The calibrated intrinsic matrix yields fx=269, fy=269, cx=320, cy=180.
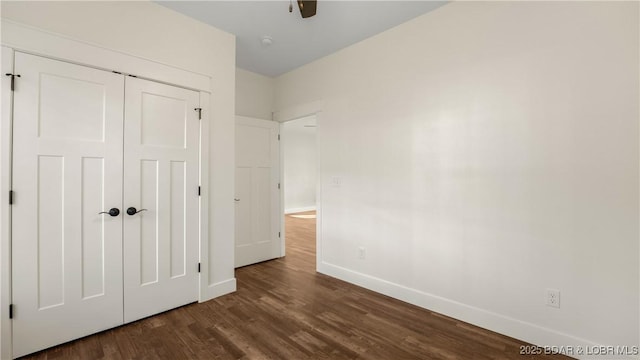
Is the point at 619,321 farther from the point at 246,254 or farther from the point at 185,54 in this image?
the point at 185,54

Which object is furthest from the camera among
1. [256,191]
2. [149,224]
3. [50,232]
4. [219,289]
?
[256,191]

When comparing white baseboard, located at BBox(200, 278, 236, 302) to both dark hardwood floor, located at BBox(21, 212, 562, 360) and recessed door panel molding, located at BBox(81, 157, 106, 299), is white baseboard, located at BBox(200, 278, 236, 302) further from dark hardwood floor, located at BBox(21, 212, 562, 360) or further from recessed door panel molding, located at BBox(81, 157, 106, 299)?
recessed door panel molding, located at BBox(81, 157, 106, 299)

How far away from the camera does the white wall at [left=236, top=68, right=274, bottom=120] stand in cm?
391

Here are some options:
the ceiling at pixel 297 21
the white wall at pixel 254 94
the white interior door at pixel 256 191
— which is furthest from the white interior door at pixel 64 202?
the white wall at pixel 254 94

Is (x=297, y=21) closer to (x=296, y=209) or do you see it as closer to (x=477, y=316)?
(x=477, y=316)

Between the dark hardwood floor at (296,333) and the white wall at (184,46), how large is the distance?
0.50 metres

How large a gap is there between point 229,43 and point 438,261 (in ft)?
10.4

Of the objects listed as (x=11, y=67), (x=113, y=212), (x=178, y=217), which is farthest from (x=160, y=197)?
(x=11, y=67)

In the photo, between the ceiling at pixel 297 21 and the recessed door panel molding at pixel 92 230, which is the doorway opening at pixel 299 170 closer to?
the ceiling at pixel 297 21

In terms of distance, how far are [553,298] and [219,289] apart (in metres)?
2.96

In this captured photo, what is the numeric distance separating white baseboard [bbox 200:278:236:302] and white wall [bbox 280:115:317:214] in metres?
6.00

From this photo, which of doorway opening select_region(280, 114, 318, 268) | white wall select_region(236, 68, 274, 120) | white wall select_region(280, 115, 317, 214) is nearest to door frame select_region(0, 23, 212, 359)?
white wall select_region(236, 68, 274, 120)

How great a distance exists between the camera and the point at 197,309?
2602 millimetres

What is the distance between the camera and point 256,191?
398cm
